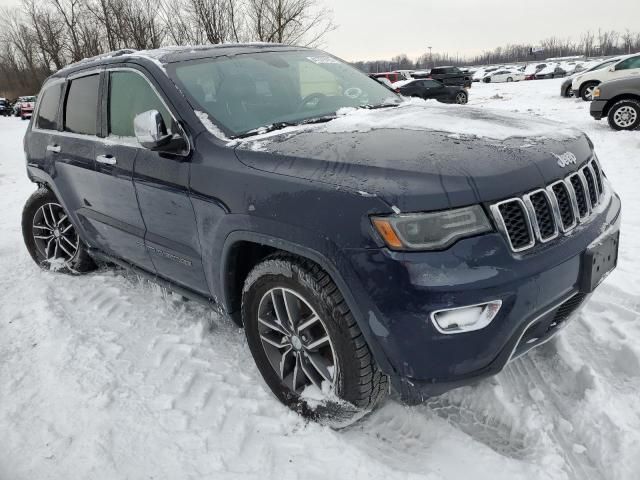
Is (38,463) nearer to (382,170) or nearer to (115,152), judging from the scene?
(115,152)

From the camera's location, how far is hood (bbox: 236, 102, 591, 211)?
177 centimetres

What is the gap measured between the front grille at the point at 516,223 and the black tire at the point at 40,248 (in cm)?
336

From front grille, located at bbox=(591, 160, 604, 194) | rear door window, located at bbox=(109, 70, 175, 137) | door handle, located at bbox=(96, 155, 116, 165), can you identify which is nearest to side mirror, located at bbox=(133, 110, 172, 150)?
rear door window, located at bbox=(109, 70, 175, 137)

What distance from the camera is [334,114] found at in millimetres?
2777

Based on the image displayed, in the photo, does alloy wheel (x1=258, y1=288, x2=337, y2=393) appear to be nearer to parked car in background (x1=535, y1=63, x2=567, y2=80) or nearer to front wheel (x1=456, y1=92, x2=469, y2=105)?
front wheel (x1=456, y1=92, x2=469, y2=105)

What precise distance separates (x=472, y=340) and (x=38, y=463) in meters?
1.96

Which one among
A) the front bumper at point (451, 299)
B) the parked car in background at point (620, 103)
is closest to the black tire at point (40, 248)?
the front bumper at point (451, 299)

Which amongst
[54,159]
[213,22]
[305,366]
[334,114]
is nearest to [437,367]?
[305,366]

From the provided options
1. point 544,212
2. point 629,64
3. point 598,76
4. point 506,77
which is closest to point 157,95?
point 544,212

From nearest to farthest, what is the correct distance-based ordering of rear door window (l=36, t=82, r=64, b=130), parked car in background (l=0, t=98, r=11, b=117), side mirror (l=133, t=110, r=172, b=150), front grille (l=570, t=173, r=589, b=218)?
front grille (l=570, t=173, r=589, b=218) < side mirror (l=133, t=110, r=172, b=150) < rear door window (l=36, t=82, r=64, b=130) < parked car in background (l=0, t=98, r=11, b=117)

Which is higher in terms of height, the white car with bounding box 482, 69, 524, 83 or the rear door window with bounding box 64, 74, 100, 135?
the rear door window with bounding box 64, 74, 100, 135

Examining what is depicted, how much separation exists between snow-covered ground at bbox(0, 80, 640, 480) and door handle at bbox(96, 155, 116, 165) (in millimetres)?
1072

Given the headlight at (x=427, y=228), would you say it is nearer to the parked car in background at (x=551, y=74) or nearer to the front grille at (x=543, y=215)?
the front grille at (x=543, y=215)

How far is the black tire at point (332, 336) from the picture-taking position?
195 cm
